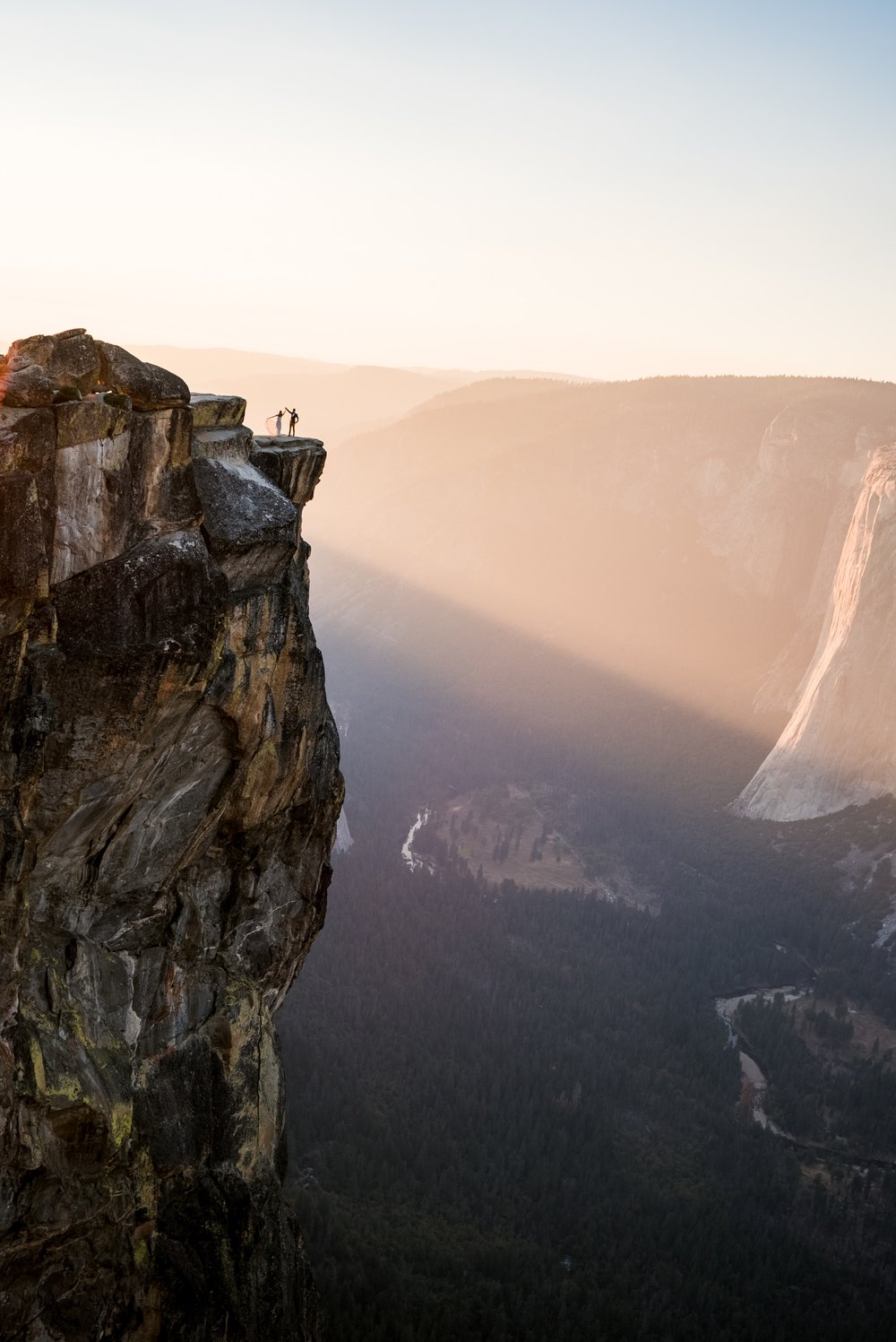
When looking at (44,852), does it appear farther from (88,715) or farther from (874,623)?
(874,623)

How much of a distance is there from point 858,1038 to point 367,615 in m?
117

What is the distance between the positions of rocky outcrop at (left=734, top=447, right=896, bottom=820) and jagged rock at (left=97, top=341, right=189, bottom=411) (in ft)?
304

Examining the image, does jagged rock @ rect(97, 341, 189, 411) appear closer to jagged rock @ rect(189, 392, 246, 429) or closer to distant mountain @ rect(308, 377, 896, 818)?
jagged rock @ rect(189, 392, 246, 429)

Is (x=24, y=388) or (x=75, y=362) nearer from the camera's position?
(x=24, y=388)

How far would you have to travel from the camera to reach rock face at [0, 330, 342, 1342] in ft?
57.2

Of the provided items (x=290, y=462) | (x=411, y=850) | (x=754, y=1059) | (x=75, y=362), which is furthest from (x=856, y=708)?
(x=75, y=362)

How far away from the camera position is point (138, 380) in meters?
18.1

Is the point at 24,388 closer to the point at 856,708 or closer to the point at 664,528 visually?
the point at 856,708

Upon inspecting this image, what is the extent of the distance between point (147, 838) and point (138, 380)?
8351 millimetres

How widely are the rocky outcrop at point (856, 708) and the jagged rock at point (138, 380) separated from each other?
92.7 metres

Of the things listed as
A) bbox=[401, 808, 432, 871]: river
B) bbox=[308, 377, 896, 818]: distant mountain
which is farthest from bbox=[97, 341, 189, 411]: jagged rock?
bbox=[308, 377, 896, 818]: distant mountain

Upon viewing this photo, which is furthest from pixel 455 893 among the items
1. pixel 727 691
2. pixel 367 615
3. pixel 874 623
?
pixel 367 615

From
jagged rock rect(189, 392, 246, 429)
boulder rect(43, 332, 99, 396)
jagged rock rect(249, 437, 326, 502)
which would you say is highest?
boulder rect(43, 332, 99, 396)

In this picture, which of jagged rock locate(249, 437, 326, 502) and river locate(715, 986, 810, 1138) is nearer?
jagged rock locate(249, 437, 326, 502)
